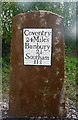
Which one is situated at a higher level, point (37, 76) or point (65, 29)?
point (65, 29)

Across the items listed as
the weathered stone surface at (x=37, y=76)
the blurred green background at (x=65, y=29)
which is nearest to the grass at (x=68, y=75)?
the blurred green background at (x=65, y=29)

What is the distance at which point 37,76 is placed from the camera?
73.5 inches

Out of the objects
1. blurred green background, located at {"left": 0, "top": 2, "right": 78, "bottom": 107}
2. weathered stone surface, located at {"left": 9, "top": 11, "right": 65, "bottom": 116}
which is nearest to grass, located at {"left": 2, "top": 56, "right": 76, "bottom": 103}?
blurred green background, located at {"left": 0, "top": 2, "right": 78, "bottom": 107}

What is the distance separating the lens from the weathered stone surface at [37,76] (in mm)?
1837

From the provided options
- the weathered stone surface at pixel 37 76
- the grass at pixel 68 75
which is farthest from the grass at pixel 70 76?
the weathered stone surface at pixel 37 76

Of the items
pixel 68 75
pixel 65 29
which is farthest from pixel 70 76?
pixel 65 29

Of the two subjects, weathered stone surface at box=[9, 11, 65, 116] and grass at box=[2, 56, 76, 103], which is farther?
grass at box=[2, 56, 76, 103]

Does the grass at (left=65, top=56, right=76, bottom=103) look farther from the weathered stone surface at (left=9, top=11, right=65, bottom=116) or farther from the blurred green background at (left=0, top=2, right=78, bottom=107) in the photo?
the weathered stone surface at (left=9, top=11, right=65, bottom=116)

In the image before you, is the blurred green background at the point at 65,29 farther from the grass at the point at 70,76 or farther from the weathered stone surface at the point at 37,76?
the weathered stone surface at the point at 37,76

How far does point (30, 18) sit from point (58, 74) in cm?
36

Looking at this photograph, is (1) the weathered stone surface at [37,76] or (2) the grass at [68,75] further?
(2) the grass at [68,75]

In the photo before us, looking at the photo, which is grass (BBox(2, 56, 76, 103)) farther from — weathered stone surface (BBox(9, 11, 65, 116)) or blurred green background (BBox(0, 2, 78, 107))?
weathered stone surface (BBox(9, 11, 65, 116))

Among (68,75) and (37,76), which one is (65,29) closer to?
(68,75)

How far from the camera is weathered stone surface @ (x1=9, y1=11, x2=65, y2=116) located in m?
1.84
